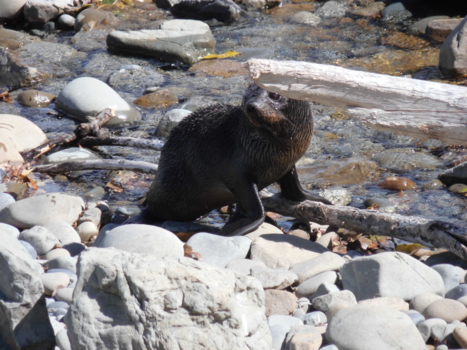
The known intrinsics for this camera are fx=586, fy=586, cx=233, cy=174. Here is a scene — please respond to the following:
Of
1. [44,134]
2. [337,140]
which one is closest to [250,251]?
[337,140]

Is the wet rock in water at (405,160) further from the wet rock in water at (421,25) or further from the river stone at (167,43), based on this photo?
the wet rock in water at (421,25)

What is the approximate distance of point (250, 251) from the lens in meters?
4.84

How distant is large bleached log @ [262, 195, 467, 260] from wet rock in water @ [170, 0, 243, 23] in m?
9.34

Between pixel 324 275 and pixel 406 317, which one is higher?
pixel 406 317

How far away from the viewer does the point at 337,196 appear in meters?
6.45

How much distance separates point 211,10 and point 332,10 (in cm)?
297

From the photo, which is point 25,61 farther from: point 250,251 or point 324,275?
point 324,275

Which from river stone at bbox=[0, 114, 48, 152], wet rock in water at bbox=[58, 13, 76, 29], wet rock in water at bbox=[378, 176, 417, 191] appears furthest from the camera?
wet rock in water at bbox=[58, 13, 76, 29]

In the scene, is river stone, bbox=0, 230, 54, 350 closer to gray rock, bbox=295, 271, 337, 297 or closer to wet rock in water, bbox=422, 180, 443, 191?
gray rock, bbox=295, 271, 337, 297

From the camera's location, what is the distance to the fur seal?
5051 millimetres

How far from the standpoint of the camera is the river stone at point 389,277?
388cm

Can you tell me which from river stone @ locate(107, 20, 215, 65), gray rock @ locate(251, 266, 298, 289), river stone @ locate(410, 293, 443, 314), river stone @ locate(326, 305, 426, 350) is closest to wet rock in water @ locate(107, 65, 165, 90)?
river stone @ locate(107, 20, 215, 65)

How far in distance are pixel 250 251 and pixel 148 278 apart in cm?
217

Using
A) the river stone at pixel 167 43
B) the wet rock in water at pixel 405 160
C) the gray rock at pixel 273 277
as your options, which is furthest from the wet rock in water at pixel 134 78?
the gray rock at pixel 273 277
